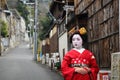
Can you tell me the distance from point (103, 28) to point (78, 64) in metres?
11.5

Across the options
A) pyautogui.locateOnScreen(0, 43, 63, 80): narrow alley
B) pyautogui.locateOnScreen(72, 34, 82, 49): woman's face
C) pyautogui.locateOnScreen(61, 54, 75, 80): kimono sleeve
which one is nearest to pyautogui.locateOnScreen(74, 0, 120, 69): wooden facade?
pyautogui.locateOnScreen(0, 43, 63, 80): narrow alley

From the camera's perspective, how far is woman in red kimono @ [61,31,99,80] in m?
8.13

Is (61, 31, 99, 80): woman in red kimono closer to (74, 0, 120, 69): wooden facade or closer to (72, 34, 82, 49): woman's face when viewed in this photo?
(72, 34, 82, 49): woman's face

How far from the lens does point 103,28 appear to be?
19.6 meters

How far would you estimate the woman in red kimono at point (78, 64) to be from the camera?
813cm

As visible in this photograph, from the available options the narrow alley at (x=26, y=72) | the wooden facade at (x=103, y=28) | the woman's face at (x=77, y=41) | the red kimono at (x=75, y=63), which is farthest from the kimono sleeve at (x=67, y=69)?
the narrow alley at (x=26, y=72)

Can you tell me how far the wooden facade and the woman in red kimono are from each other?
8.47 metres

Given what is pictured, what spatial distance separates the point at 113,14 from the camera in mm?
17484

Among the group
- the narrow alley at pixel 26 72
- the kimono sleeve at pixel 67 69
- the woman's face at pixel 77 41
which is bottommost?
the narrow alley at pixel 26 72

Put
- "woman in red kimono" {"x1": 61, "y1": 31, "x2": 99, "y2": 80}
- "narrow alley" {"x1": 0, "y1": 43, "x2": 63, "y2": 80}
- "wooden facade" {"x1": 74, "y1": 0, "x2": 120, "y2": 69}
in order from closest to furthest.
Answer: "woman in red kimono" {"x1": 61, "y1": 31, "x2": 99, "y2": 80} < "wooden facade" {"x1": 74, "y1": 0, "x2": 120, "y2": 69} < "narrow alley" {"x1": 0, "y1": 43, "x2": 63, "y2": 80}

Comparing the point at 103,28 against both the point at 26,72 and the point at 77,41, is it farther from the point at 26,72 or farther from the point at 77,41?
the point at 26,72

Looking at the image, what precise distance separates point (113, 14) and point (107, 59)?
7.34 feet

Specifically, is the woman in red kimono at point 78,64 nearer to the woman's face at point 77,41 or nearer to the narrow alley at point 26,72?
the woman's face at point 77,41

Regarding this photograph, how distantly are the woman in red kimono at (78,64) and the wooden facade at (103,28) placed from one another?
27.8ft
